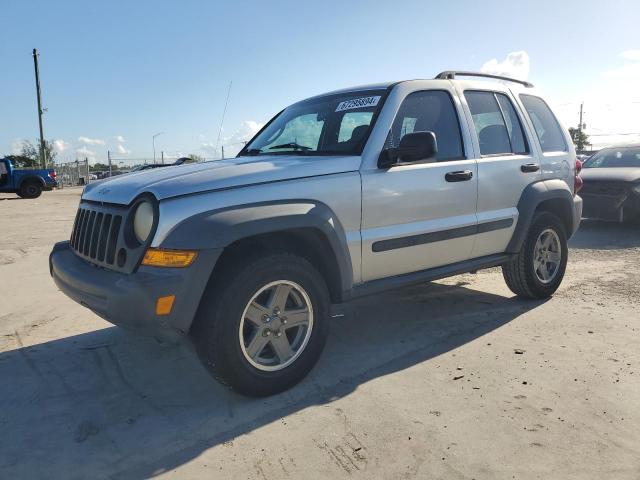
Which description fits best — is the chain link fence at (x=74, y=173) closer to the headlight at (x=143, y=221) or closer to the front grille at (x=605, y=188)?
the front grille at (x=605, y=188)

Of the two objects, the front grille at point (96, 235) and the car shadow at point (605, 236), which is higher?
the front grille at point (96, 235)

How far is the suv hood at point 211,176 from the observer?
293 centimetres

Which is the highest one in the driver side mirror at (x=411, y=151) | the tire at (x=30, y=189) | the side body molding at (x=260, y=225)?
the driver side mirror at (x=411, y=151)

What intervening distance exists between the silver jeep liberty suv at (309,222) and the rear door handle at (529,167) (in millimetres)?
14

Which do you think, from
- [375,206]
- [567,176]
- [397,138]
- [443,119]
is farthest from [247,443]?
[567,176]

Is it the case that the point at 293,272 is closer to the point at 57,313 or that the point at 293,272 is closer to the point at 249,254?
the point at 249,254

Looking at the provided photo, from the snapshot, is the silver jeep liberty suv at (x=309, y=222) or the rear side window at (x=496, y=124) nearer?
the silver jeep liberty suv at (x=309, y=222)

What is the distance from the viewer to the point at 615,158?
10.1 meters

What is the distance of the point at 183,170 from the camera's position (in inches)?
133

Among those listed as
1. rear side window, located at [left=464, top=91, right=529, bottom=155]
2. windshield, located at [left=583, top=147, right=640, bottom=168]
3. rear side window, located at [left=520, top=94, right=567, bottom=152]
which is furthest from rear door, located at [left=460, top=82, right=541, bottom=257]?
windshield, located at [left=583, top=147, right=640, bottom=168]

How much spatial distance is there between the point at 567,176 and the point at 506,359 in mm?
2354

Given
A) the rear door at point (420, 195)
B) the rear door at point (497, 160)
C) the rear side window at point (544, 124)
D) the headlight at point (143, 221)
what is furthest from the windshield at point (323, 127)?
the rear side window at point (544, 124)

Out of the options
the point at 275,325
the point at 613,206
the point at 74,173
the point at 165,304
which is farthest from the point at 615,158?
the point at 74,173

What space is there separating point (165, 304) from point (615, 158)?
33.0 feet
